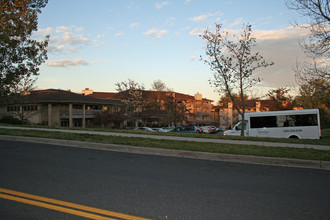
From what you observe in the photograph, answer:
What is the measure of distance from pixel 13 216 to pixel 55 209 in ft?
2.00

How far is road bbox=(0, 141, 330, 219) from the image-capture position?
14.8ft

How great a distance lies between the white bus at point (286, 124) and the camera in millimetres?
20156

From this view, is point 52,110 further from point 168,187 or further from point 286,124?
point 168,187

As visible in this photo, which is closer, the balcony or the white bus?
the white bus

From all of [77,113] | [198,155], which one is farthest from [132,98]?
[198,155]

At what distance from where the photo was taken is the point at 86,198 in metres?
5.03

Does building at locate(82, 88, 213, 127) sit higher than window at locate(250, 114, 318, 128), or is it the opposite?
building at locate(82, 88, 213, 127)

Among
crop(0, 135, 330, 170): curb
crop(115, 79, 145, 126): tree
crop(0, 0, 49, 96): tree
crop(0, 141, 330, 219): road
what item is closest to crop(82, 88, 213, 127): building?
crop(115, 79, 145, 126): tree

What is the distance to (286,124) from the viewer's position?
826 inches

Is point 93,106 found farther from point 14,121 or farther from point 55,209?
point 55,209

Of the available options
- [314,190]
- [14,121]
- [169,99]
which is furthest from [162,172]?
[169,99]

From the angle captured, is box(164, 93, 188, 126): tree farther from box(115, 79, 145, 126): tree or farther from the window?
the window

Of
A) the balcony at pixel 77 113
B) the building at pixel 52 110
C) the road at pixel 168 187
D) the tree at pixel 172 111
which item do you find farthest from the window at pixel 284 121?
the balcony at pixel 77 113

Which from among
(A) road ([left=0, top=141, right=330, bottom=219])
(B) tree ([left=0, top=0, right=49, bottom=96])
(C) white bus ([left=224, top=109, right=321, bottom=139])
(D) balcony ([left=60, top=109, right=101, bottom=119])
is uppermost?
(B) tree ([left=0, top=0, right=49, bottom=96])
